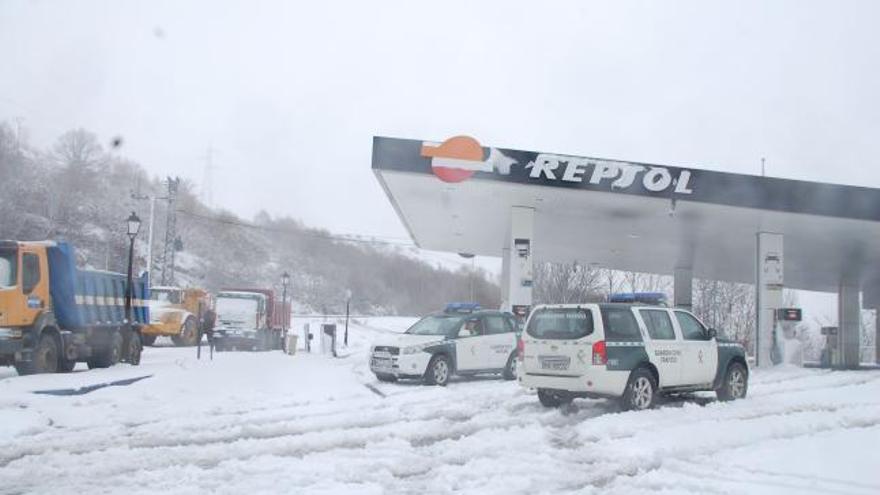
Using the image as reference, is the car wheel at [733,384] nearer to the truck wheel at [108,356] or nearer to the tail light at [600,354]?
the tail light at [600,354]

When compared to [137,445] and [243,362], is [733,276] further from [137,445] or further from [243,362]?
[137,445]

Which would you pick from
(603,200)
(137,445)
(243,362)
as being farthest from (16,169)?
(137,445)

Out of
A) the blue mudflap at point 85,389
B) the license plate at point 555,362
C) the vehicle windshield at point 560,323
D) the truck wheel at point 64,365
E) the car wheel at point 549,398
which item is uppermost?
the vehicle windshield at point 560,323

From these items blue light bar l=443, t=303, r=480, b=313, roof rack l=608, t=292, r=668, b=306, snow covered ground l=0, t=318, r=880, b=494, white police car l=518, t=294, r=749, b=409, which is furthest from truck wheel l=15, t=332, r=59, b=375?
roof rack l=608, t=292, r=668, b=306

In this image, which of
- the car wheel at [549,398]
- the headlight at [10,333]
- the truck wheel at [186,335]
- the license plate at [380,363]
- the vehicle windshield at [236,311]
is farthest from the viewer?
the truck wheel at [186,335]

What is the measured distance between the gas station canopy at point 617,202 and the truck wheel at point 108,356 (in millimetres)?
8000

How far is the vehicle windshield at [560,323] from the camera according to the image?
480 inches

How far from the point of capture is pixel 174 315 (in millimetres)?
35031

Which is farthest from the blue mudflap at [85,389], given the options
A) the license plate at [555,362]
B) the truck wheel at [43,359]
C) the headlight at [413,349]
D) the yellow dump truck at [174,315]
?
the yellow dump truck at [174,315]

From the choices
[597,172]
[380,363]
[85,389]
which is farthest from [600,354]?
[85,389]

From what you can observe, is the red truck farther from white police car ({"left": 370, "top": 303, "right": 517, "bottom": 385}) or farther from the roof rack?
the roof rack

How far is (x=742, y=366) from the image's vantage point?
14.2 metres

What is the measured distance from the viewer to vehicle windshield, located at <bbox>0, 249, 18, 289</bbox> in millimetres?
16234

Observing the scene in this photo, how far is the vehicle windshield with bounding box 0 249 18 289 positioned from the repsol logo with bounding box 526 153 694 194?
11380 millimetres
